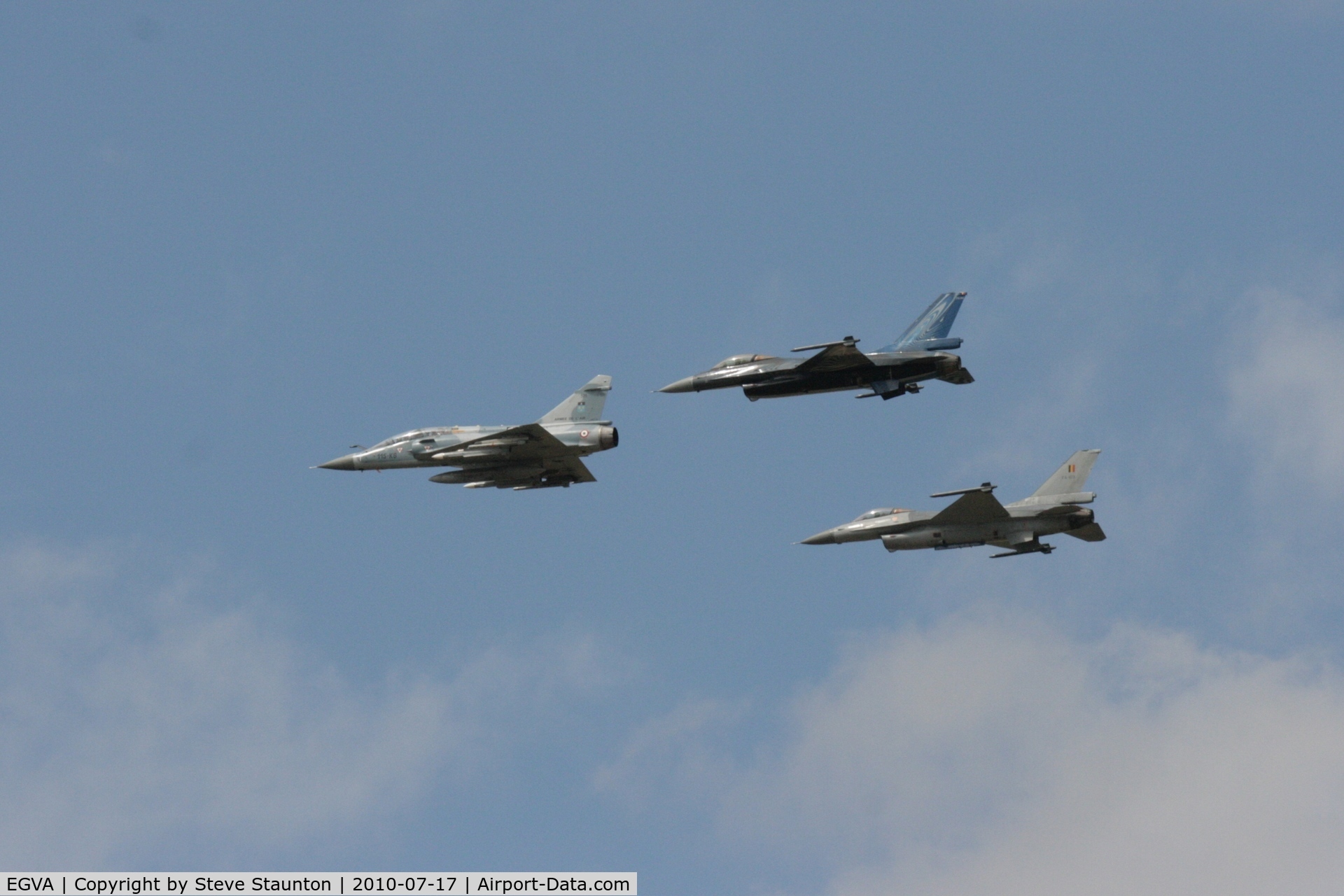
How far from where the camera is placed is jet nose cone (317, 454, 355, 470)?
3182 inches

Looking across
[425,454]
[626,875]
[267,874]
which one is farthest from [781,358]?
[267,874]

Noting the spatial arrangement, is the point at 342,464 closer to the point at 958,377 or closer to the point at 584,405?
the point at 584,405

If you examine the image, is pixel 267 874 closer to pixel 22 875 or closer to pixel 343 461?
pixel 22 875

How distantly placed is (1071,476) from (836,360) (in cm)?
1124

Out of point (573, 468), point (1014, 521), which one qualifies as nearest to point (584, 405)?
point (573, 468)

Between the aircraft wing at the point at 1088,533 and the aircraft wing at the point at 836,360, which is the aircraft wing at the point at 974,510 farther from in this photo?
the aircraft wing at the point at 836,360

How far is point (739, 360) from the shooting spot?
255 feet

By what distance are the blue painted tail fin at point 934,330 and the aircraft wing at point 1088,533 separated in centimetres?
950

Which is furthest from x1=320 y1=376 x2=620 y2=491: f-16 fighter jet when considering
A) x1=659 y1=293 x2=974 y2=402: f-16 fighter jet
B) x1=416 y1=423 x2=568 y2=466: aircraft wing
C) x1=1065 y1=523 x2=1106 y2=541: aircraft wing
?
x1=1065 y1=523 x2=1106 y2=541: aircraft wing

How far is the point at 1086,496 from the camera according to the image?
76125 millimetres

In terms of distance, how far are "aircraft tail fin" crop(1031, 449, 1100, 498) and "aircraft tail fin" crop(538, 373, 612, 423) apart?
1947cm

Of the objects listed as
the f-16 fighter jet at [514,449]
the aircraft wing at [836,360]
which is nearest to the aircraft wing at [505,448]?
the f-16 fighter jet at [514,449]

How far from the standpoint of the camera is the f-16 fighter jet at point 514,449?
77188 mm

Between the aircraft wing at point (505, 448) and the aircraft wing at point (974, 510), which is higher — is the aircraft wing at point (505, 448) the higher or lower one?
the higher one
